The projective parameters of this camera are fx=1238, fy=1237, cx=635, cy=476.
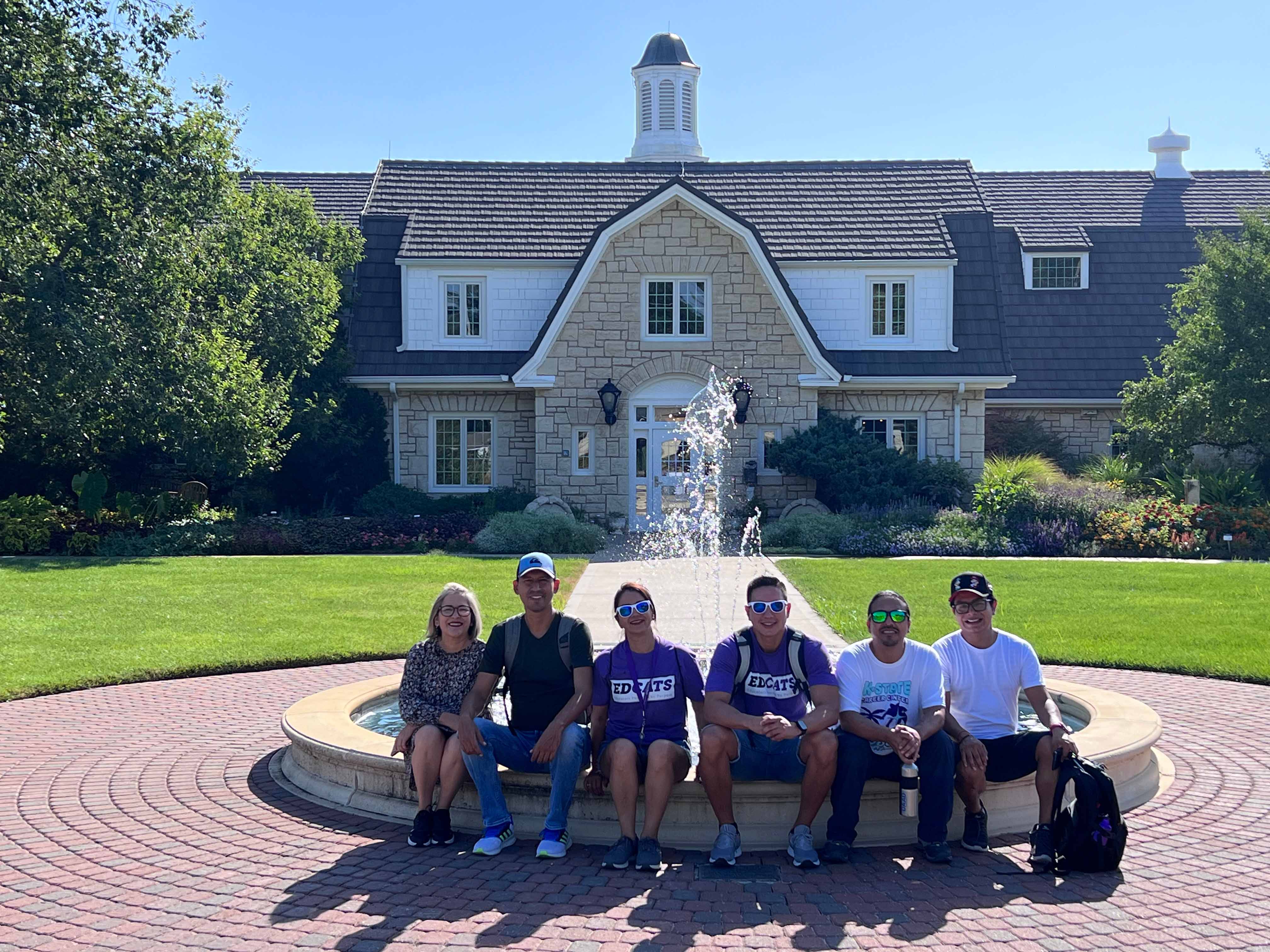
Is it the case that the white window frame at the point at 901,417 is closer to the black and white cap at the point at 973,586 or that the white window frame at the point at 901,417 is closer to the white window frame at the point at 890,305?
the white window frame at the point at 890,305

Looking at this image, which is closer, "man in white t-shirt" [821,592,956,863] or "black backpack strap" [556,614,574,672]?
"man in white t-shirt" [821,592,956,863]

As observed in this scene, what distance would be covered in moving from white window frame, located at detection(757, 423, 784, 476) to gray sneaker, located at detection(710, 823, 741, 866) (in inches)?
715

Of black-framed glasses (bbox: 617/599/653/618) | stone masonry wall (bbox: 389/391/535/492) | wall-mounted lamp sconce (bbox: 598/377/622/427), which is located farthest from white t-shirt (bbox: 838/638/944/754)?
stone masonry wall (bbox: 389/391/535/492)

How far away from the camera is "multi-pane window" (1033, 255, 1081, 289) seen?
2958cm

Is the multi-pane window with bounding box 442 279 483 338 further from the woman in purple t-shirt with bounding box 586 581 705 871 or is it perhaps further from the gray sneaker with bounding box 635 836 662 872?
the gray sneaker with bounding box 635 836 662 872

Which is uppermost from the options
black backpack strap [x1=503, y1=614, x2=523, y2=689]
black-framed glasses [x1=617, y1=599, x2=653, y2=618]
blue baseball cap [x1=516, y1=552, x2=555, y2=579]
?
blue baseball cap [x1=516, y1=552, x2=555, y2=579]

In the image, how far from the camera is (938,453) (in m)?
25.2

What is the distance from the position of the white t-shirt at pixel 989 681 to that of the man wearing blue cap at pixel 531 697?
77.1 inches

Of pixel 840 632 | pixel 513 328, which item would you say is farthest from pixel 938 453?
pixel 840 632

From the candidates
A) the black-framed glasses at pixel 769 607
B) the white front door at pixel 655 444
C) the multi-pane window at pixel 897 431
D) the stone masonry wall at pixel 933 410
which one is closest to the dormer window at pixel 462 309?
the white front door at pixel 655 444


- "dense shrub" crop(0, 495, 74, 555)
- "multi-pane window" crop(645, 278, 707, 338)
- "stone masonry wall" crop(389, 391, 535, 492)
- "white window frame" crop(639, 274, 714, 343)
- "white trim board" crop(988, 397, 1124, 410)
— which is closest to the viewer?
"dense shrub" crop(0, 495, 74, 555)

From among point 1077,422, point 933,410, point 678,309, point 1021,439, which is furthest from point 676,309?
point 1077,422

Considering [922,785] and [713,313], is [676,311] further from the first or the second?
[922,785]

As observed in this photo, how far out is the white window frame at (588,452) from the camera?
24391mm
